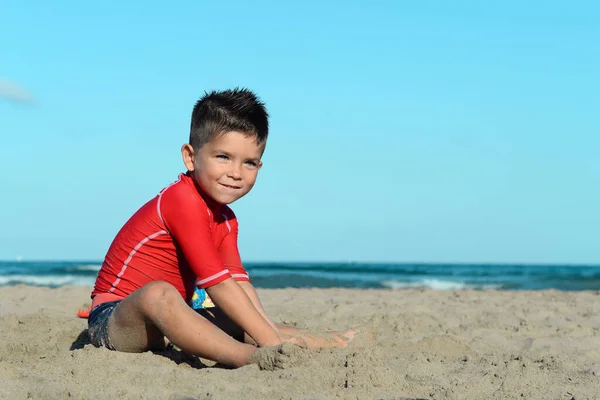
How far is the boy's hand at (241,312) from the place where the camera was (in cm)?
269

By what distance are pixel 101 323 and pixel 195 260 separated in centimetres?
53

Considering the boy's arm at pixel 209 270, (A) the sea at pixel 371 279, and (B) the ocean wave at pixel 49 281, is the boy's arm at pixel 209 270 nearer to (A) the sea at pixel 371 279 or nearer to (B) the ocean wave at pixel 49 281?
(A) the sea at pixel 371 279

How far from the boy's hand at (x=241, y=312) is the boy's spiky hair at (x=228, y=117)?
2.12 feet

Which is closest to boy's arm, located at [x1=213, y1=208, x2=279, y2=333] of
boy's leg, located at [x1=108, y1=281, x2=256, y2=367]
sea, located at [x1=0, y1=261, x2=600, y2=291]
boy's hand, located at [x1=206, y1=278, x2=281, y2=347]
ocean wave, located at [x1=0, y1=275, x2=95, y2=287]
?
boy's hand, located at [x1=206, y1=278, x2=281, y2=347]

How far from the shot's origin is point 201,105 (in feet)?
9.70

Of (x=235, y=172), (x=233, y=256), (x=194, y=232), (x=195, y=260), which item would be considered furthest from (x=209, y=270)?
(x=233, y=256)

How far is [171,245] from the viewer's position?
2914 mm

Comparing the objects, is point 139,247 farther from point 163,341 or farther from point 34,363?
point 34,363

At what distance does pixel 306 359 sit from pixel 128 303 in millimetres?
761

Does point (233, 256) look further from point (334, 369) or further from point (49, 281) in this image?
point (49, 281)

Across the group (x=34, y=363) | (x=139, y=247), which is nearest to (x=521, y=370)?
(x=139, y=247)

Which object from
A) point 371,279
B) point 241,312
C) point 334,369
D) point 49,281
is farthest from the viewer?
point 371,279

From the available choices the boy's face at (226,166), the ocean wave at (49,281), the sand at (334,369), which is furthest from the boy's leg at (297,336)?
the ocean wave at (49,281)

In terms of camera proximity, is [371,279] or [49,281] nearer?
[49,281]
